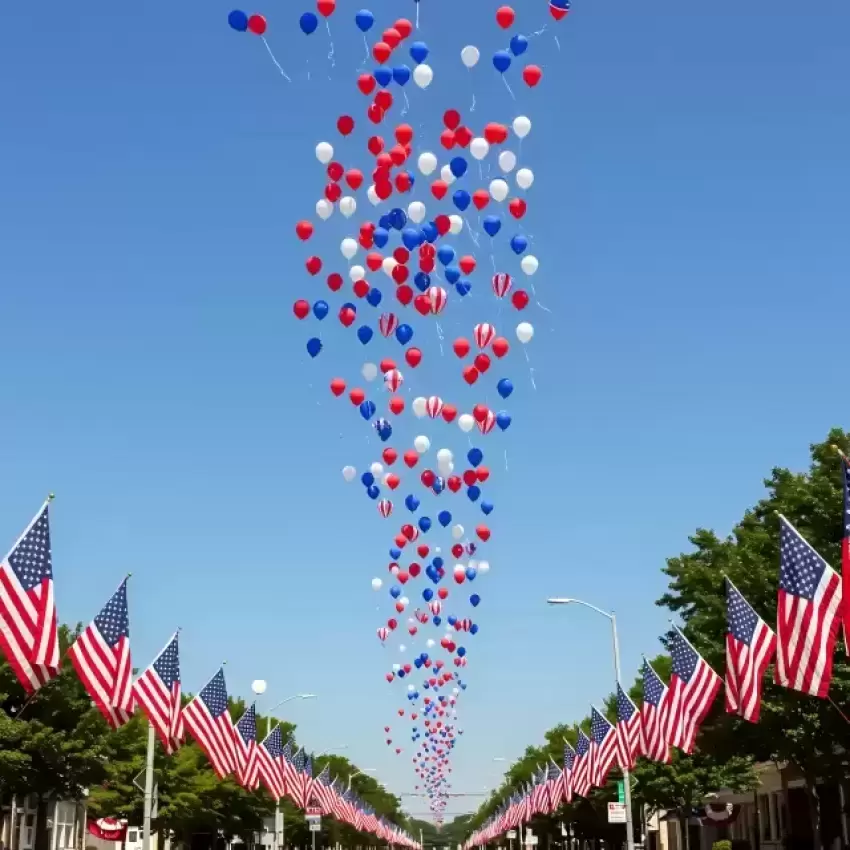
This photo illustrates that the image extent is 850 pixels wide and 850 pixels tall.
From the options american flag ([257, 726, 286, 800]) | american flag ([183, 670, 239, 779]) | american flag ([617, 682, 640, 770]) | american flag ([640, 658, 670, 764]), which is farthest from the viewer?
american flag ([257, 726, 286, 800])

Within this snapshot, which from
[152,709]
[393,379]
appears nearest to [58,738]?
[152,709]

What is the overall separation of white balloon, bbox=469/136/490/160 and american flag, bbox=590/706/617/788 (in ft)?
105

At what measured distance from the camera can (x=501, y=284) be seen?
2311 cm

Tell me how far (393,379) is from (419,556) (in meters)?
8.62

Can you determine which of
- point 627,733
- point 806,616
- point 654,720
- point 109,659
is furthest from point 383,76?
point 627,733

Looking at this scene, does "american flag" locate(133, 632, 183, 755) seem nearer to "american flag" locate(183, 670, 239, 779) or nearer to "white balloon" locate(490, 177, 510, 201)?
"american flag" locate(183, 670, 239, 779)

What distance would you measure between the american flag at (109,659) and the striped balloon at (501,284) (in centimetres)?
1314

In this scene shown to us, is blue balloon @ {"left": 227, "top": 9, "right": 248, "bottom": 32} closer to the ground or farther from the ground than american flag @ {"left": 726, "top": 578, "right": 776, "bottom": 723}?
farther from the ground

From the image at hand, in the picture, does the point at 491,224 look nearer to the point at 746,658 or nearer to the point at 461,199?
the point at 461,199

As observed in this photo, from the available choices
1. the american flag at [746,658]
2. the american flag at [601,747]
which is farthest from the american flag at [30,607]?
the american flag at [601,747]

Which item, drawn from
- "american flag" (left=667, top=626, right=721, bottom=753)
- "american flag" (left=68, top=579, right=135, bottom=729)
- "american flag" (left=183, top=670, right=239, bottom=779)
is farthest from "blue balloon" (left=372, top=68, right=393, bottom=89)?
"american flag" (left=183, top=670, right=239, bottom=779)

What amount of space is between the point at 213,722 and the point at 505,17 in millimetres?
27439

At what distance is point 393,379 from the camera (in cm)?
2419

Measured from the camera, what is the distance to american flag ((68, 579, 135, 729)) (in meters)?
27.8
